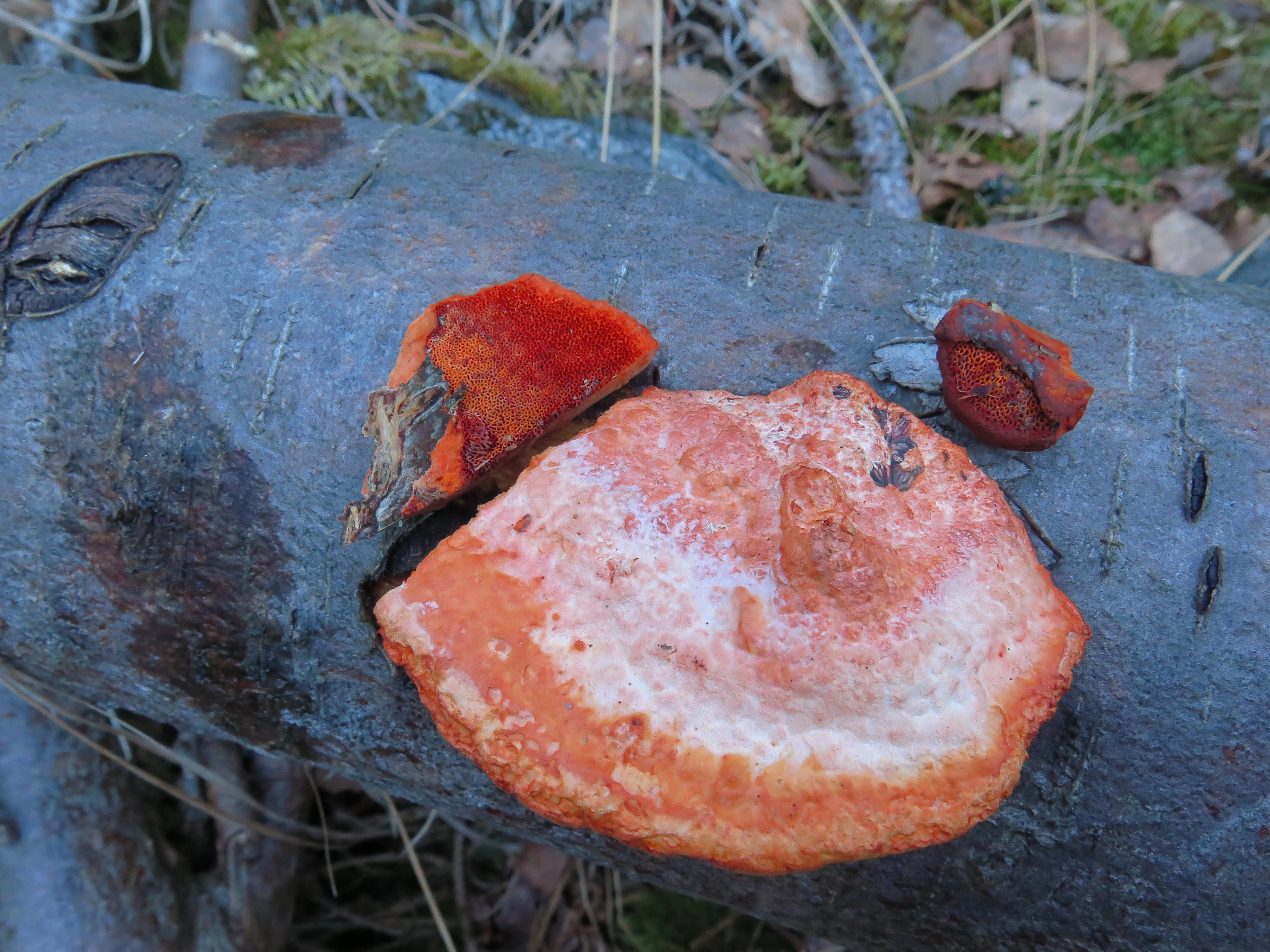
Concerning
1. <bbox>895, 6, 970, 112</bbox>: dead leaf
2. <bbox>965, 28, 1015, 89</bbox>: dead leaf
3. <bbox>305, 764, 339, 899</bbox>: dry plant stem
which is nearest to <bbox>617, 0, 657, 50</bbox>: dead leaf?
<bbox>895, 6, 970, 112</bbox>: dead leaf

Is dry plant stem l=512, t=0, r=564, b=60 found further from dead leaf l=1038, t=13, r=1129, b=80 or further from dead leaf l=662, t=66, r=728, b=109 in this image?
dead leaf l=1038, t=13, r=1129, b=80

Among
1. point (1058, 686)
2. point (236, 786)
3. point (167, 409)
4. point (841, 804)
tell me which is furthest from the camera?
point (236, 786)

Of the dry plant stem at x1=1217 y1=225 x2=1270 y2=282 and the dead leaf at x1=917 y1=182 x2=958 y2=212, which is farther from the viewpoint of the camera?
the dead leaf at x1=917 y1=182 x2=958 y2=212

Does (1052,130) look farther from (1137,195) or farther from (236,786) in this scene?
(236,786)

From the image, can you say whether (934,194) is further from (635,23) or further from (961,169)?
(635,23)

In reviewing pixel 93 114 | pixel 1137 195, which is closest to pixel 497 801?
pixel 93 114

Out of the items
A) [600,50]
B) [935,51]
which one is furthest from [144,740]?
[935,51]

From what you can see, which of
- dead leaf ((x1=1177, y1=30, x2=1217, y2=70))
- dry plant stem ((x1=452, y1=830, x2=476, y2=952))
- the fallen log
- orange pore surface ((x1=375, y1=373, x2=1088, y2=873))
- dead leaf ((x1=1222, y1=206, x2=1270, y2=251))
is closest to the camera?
orange pore surface ((x1=375, y1=373, x2=1088, y2=873))
